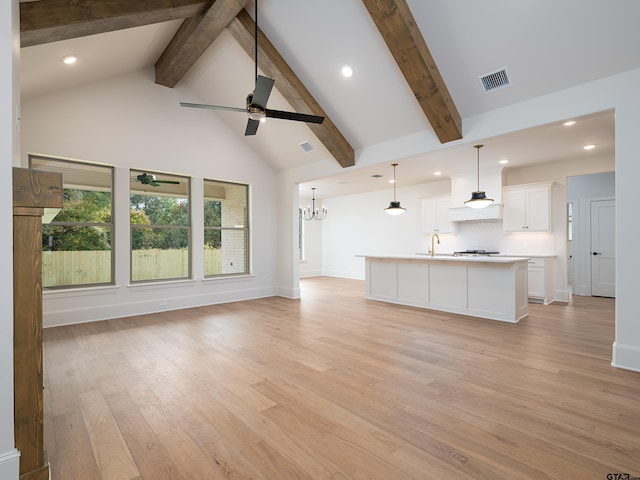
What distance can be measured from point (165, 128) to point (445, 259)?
5.54 meters

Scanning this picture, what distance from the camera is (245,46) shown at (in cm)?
467

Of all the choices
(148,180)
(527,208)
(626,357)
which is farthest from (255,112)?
(527,208)

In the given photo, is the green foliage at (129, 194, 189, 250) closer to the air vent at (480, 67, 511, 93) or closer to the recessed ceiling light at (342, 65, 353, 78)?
the recessed ceiling light at (342, 65, 353, 78)

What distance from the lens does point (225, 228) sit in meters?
6.86

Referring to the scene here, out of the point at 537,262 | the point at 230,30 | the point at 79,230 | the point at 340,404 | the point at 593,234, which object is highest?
the point at 230,30

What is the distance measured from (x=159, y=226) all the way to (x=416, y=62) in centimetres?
495

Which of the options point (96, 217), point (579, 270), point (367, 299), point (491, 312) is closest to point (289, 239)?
point (367, 299)

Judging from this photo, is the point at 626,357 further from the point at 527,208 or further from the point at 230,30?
the point at 230,30

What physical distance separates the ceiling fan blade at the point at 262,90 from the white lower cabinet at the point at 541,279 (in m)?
6.07

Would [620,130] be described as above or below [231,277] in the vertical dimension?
above

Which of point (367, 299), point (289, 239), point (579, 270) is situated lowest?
point (367, 299)

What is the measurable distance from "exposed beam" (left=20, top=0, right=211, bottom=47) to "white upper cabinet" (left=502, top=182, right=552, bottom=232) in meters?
6.62

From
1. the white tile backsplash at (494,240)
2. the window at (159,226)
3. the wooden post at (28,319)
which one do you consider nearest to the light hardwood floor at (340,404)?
the wooden post at (28,319)

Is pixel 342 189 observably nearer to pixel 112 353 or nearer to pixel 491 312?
pixel 491 312
